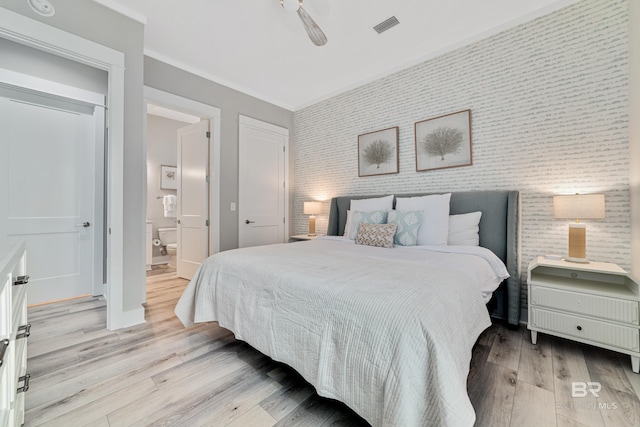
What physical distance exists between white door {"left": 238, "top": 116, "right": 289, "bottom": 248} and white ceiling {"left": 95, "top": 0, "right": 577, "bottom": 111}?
2.52ft

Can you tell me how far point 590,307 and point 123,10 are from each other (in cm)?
442

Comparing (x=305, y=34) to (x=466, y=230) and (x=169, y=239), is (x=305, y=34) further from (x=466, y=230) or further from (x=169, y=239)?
(x=169, y=239)

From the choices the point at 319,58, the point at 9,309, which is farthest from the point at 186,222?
the point at 9,309

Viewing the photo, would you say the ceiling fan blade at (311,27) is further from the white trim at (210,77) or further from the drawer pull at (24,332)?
the drawer pull at (24,332)

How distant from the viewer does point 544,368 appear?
1704 mm

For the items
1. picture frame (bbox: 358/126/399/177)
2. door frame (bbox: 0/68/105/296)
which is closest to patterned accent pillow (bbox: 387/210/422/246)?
picture frame (bbox: 358/126/399/177)

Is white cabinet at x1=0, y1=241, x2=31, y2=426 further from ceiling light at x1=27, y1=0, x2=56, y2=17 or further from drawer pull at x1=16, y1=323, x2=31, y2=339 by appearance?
ceiling light at x1=27, y1=0, x2=56, y2=17

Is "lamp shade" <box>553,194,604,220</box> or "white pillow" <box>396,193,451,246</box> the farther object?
"white pillow" <box>396,193,451,246</box>

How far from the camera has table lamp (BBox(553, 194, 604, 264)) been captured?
6.15ft

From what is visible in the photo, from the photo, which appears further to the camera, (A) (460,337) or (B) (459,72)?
(B) (459,72)

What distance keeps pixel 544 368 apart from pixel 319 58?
3.55 metres

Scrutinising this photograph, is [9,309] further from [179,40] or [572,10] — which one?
[572,10]

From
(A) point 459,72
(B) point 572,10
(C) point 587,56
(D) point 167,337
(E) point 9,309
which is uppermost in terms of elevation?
(B) point 572,10

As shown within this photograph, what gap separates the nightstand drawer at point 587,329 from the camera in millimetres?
1642
